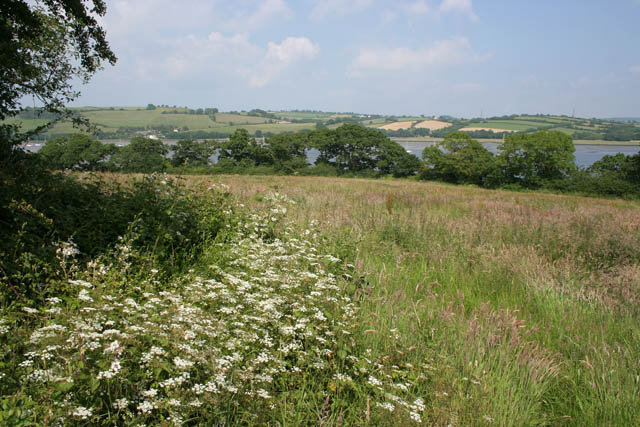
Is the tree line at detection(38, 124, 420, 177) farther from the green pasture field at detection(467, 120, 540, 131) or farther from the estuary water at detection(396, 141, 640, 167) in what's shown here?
the green pasture field at detection(467, 120, 540, 131)

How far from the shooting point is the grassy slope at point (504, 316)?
2673 mm

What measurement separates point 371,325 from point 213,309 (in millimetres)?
1552

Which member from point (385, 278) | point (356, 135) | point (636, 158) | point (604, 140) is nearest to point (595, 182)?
point (636, 158)

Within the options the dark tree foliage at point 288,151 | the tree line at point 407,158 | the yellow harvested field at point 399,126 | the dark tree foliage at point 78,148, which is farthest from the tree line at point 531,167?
the yellow harvested field at point 399,126

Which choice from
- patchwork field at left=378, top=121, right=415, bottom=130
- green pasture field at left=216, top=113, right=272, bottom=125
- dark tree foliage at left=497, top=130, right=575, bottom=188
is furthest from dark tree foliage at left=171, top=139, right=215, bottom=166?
patchwork field at left=378, top=121, right=415, bottom=130

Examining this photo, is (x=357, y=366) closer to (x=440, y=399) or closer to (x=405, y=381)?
(x=405, y=381)

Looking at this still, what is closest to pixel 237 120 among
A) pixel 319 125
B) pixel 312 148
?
pixel 319 125

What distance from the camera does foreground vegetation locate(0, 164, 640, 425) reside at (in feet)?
6.81

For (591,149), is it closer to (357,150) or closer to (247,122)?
(357,150)

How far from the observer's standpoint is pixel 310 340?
2.86 meters

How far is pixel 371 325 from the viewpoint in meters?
3.45

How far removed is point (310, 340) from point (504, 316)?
2125 millimetres

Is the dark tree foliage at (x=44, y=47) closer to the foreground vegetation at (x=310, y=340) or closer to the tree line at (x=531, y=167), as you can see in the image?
the foreground vegetation at (x=310, y=340)

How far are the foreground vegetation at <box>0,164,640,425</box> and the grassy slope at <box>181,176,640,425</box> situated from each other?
0.08ft
